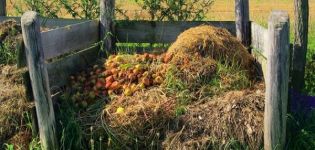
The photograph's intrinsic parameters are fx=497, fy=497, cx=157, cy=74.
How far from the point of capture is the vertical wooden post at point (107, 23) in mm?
7055

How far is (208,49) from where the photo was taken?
6121 millimetres

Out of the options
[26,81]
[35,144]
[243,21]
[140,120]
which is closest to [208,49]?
[243,21]

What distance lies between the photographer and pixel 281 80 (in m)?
4.91

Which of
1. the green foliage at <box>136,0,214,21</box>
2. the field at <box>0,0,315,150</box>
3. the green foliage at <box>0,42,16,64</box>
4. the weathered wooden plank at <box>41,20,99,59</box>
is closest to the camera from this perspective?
the field at <box>0,0,315,150</box>

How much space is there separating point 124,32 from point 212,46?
1723 millimetres

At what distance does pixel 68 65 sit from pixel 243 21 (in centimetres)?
249

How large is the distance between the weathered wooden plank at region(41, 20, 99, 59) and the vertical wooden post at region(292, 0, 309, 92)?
2.81 metres

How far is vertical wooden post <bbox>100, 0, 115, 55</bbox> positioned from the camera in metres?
7.05

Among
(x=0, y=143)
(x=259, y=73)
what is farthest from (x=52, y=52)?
(x=259, y=73)

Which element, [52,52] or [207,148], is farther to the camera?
[52,52]

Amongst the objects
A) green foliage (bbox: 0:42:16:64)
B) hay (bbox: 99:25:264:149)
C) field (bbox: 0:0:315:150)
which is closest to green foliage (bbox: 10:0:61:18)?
green foliage (bbox: 0:42:16:64)

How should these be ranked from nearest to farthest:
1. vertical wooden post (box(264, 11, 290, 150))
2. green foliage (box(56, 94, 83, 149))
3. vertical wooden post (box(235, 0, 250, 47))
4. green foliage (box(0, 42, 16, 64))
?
1. vertical wooden post (box(264, 11, 290, 150))
2. green foliage (box(56, 94, 83, 149))
3. green foliage (box(0, 42, 16, 64))
4. vertical wooden post (box(235, 0, 250, 47))

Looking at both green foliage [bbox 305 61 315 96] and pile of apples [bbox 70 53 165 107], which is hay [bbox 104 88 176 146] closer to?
pile of apples [bbox 70 53 165 107]

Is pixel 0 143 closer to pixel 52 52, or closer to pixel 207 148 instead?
pixel 52 52
